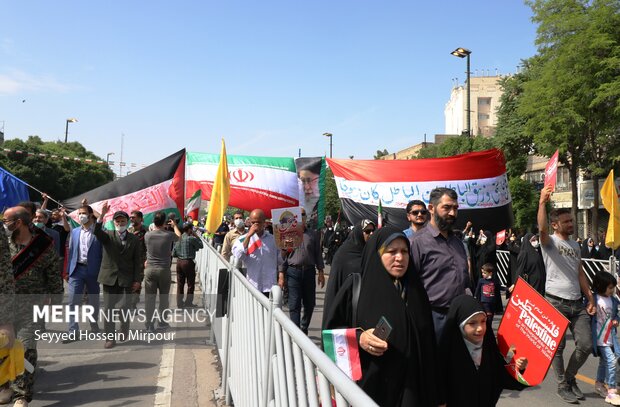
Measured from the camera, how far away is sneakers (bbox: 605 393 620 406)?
531 centimetres

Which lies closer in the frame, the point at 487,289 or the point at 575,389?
the point at 575,389

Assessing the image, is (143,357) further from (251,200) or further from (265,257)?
(251,200)

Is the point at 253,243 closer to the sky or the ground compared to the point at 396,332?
closer to the sky

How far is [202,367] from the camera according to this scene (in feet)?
20.8

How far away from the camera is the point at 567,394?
5543 mm

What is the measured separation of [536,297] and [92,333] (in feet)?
22.4

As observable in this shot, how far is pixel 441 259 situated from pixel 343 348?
1441 mm

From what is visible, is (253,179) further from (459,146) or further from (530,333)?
(459,146)

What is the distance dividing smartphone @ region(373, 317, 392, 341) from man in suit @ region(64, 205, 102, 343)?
19.0 ft

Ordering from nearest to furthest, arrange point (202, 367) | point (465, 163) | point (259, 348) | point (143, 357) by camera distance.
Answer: point (259, 348) < point (202, 367) < point (143, 357) < point (465, 163)

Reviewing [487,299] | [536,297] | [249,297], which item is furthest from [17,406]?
[487,299]

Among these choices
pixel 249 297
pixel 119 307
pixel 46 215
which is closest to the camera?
pixel 249 297

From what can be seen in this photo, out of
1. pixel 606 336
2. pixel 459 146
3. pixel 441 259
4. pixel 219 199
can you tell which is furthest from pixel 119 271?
pixel 459 146

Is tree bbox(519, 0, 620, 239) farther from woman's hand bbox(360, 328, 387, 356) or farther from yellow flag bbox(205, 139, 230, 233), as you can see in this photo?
woman's hand bbox(360, 328, 387, 356)
